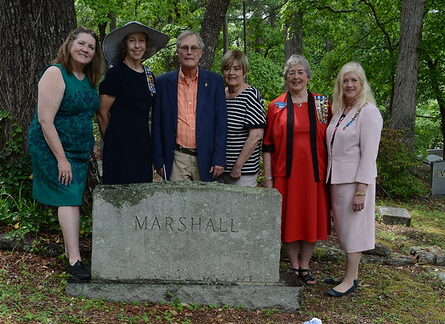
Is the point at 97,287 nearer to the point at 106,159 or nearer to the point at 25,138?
the point at 106,159

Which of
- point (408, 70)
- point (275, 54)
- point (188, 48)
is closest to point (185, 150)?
point (188, 48)

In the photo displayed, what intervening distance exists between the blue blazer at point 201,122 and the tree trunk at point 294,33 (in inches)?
448

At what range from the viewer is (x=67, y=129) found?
4.21 meters

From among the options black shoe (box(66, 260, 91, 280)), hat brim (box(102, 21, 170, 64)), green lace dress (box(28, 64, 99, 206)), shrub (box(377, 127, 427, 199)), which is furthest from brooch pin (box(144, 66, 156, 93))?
shrub (box(377, 127, 427, 199))

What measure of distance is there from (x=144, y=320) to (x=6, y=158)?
8.33ft

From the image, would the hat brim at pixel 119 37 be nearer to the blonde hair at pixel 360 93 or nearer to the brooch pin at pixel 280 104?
the brooch pin at pixel 280 104

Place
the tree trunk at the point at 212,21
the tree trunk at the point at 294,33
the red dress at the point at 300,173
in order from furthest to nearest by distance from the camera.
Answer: the tree trunk at the point at 294,33, the tree trunk at the point at 212,21, the red dress at the point at 300,173

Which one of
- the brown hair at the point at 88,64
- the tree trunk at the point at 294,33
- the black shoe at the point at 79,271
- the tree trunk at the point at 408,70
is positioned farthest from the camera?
the tree trunk at the point at 294,33

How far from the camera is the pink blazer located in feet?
14.7

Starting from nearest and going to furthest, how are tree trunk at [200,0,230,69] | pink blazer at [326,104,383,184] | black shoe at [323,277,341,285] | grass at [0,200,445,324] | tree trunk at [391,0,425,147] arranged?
grass at [0,200,445,324] → pink blazer at [326,104,383,184] → black shoe at [323,277,341,285] → tree trunk at [200,0,230,69] → tree trunk at [391,0,425,147]

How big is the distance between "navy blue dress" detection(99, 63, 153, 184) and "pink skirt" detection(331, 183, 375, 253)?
1.78 m

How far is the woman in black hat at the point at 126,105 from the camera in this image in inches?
172

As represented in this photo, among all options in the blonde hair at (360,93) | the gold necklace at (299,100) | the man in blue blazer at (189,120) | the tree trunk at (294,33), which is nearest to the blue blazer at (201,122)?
the man in blue blazer at (189,120)

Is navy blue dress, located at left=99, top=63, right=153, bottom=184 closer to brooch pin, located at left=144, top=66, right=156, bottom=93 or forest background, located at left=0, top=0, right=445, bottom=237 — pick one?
brooch pin, located at left=144, top=66, right=156, bottom=93
